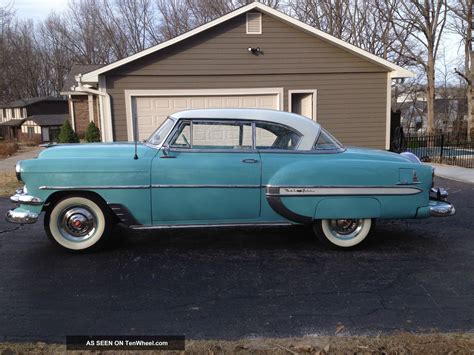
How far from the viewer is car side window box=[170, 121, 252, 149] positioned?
522cm

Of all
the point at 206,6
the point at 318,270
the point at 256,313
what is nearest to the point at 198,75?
the point at 318,270

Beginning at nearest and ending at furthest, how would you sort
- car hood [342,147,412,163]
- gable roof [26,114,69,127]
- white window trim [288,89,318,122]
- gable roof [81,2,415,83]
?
1. car hood [342,147,412,163]
2. gable roof [81,2,415,83]
3. white window trim [288,89,318,122]
4. gable roof [26,114,69,127]

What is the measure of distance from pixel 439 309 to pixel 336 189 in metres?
1.76

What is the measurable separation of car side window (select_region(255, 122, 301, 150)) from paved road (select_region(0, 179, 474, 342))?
1.26 meters

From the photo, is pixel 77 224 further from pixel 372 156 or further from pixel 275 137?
pixel 372 156

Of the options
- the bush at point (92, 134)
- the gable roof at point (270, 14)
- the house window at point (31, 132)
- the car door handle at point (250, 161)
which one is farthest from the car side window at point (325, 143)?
the house window at point (31, 132)

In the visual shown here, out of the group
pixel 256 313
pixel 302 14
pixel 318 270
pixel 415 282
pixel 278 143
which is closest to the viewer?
pixel 256 313

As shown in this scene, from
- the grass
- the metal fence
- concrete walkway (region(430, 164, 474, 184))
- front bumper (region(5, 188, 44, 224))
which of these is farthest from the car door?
the metal fence

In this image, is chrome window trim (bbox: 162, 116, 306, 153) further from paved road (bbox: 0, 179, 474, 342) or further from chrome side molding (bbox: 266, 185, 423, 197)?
paved road (bbox: 0, 179, 474, 342)

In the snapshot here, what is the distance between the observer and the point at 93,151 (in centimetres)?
518

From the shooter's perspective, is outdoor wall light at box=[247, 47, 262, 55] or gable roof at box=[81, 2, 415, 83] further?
outdoor wall light at box=[247, 47, 262, 55]

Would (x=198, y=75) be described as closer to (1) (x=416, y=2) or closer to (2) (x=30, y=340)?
(2) (x=30, y=340)

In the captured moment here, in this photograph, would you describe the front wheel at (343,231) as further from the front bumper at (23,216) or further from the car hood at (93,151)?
the front bumper at (23,216)

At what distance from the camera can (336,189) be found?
5.07m
